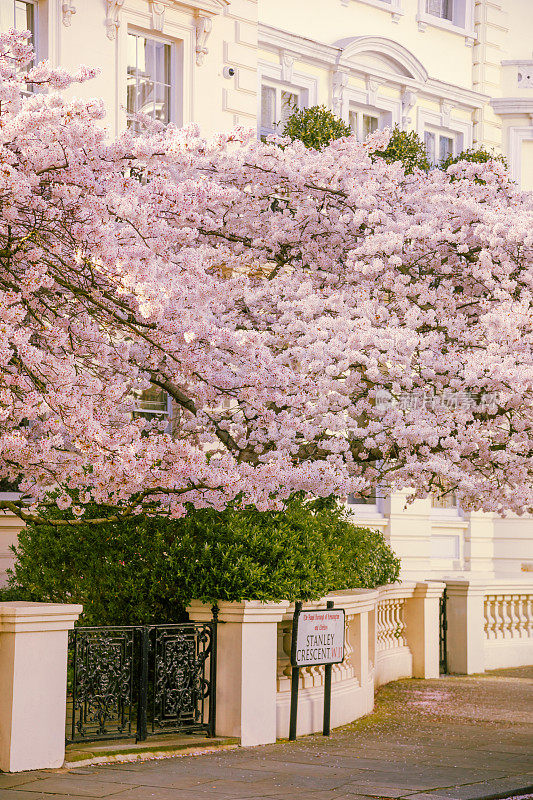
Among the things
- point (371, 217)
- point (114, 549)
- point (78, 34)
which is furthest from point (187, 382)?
point (78, 34)

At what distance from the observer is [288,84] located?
23.3m

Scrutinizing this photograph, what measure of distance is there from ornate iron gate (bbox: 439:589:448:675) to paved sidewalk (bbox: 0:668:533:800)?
4.55 meters

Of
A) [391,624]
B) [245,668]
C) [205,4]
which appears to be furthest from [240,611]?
[205,4]

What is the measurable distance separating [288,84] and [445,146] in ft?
16.9

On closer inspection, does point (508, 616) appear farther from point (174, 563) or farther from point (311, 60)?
point (311, 60)

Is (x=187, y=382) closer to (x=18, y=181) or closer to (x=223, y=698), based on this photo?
(x=223, y=698)

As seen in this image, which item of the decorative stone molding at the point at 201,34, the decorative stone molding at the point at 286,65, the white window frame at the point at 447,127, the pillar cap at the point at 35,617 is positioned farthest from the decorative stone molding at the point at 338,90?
the pillar cap at the point at 35,617

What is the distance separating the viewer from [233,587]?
11.2m

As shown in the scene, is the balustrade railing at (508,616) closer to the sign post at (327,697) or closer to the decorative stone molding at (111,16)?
the sign post at (327,697)

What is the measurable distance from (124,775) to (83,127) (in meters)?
5.20

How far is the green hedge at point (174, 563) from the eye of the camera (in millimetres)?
11242

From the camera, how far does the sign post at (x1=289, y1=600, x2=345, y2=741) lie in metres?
11.5

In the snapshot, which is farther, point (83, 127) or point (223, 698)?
point (223, 698)

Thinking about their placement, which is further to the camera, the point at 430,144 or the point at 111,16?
the point at 430,144
